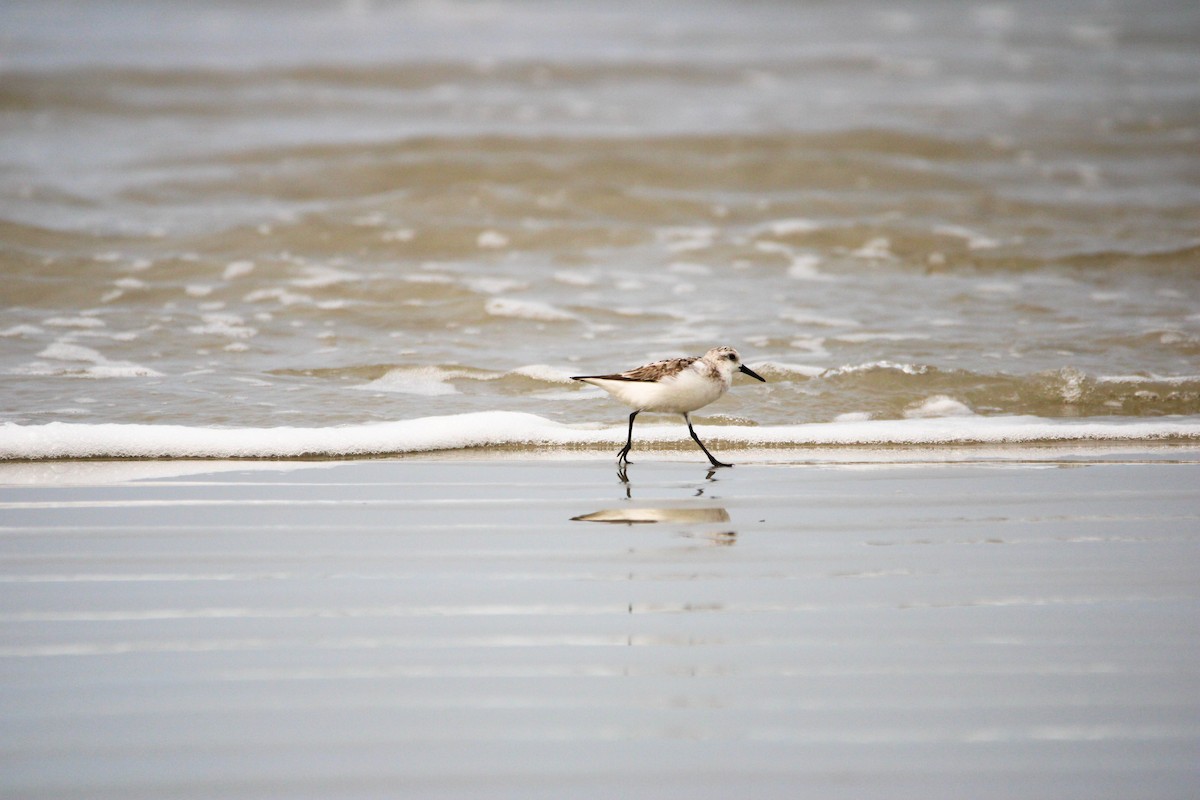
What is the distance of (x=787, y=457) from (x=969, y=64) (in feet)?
53.8

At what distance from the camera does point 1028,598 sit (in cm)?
339

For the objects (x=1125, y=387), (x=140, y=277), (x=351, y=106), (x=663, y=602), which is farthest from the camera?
(x=351, y=106)

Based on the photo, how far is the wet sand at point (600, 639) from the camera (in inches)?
96.2

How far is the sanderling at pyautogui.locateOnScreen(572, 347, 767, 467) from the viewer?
5.19m

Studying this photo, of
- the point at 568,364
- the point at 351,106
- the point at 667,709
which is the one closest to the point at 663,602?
the point at 667,709

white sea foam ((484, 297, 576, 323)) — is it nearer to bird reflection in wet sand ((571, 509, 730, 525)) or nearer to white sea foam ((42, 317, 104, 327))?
white sea foam ((42, 317, 104, 327))

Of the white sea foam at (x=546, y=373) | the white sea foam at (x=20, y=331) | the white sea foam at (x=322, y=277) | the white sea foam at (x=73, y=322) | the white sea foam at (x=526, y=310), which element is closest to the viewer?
the white sea foam at (x=546, y=373)

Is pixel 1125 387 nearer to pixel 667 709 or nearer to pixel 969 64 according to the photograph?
pixel 667 709

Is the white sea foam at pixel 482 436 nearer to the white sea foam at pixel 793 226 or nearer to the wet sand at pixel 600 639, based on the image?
the wet sand at pixel 600 639

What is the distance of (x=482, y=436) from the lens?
562cm

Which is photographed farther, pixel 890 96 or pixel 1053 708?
pixel 890 96

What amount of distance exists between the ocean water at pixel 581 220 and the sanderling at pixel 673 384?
43 centimetres

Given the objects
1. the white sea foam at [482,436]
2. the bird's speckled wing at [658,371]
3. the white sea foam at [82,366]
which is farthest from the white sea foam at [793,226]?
the bird's speckled wing at [658,371]

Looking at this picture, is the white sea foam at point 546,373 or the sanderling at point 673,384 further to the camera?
the white sea foam at point 546,373
